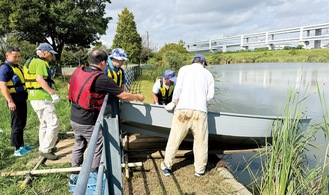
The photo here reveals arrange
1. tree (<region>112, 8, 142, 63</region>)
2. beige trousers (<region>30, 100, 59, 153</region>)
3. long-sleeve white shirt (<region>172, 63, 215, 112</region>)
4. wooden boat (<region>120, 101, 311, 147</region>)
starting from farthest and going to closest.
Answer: tree (<region>112, 8, 142, 63</region>) < wooden boat (<region>120, 101, 311, 147</region>) < beige trousers (<region>30, 100, 59, 153</region>) < long-sleeve white shirt (<region>172, 63, 215, 112</region>)

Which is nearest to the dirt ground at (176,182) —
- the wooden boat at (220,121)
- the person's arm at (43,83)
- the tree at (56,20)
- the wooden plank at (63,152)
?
the wooden boat at (220,121)

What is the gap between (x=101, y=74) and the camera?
2559 mm

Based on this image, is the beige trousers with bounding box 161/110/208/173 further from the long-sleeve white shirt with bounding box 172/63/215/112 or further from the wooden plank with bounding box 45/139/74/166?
the wooden plank with bounding box 45/139/74/166

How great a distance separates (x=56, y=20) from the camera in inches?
621

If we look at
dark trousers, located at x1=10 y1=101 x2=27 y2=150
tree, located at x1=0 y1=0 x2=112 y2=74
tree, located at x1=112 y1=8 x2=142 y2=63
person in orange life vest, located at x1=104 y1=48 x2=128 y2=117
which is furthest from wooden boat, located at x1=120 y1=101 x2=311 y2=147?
tree, located at x1=112 y1=8 x2=142 y2=63

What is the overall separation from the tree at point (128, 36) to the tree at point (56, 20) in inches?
481

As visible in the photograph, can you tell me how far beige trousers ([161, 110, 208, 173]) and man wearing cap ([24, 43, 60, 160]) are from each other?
1700mm

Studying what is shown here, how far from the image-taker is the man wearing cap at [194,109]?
336cm

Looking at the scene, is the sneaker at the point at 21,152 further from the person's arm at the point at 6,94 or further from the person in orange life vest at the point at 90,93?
the person in orange life vest at the point at 90,93

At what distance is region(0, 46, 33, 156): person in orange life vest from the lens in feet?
12.2

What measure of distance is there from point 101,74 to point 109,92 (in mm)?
200

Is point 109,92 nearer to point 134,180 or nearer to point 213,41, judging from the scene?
point 134,180

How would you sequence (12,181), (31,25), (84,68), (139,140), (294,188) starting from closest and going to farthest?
(84,68) → (294,188) → (12,181) → (139,140) → (31,25)

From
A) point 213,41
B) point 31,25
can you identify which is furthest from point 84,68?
point 213,41
